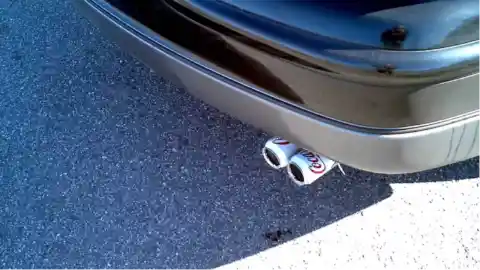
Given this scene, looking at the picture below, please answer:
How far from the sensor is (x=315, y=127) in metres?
1.56

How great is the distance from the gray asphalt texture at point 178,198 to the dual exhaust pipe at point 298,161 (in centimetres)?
21

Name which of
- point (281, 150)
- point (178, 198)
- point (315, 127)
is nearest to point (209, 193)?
point (178, 198)

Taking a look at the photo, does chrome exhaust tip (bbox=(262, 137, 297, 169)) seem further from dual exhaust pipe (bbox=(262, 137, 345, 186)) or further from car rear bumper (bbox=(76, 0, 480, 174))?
car rear bumper (bbox=(76, 0, 480, 174))

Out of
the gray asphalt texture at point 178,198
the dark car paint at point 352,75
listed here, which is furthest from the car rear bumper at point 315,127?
the gray asphalt texture at point 178,198

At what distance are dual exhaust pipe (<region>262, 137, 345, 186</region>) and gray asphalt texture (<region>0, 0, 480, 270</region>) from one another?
21cm

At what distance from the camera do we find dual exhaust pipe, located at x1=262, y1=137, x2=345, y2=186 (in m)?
1.94

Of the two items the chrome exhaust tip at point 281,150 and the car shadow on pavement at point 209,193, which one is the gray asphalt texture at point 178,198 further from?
the chrome exhaust tip at point 281,150

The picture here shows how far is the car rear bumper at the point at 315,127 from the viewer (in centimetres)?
148

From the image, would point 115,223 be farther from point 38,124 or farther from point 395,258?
point 395,258

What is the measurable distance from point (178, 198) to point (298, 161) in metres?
0.55

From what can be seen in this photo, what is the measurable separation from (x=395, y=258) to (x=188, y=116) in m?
1.09

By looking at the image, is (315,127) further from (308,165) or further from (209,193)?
(209,193)

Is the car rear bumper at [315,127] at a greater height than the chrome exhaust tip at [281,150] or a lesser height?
greater

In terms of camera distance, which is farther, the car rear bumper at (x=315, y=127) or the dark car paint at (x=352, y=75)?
the car rear bumper at (x=315, y=127)
